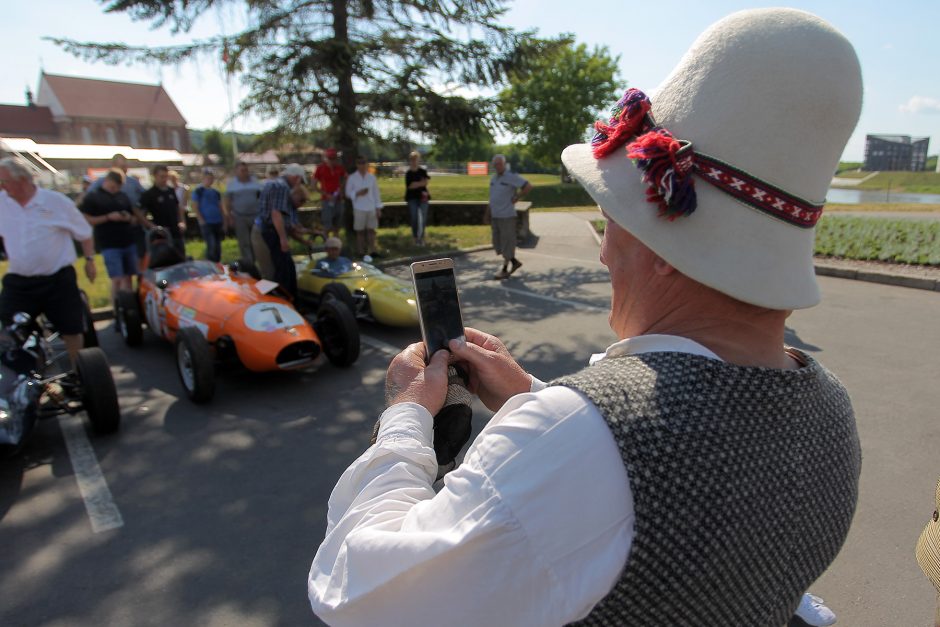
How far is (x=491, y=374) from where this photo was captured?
145 centimetres

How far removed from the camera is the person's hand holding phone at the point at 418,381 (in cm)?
128

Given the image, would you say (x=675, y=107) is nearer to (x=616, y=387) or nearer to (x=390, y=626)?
(x=616, y=387)

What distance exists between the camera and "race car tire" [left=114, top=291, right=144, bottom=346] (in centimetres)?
700

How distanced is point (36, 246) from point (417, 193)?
8.99 meters

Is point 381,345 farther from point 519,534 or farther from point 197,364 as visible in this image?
point 519,534

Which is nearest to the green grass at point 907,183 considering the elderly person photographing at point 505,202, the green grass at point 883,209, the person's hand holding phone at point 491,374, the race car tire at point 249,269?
the green grass at point 883,209

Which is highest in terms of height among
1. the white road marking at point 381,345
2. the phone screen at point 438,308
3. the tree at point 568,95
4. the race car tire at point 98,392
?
the tree at point 568,95

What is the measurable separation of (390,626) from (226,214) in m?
11.9

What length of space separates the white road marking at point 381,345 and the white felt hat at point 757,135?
591cm

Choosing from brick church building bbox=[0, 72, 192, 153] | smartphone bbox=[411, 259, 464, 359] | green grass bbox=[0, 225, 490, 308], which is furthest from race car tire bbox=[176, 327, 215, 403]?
brick church building bbox=[0, 72, 192, 153]

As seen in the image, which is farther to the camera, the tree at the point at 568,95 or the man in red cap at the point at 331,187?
the tree at the point at 568,95

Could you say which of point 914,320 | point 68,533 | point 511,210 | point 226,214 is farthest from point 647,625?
point 226,214

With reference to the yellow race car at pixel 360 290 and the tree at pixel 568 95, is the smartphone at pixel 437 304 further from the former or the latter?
the tree at pixel 568 95

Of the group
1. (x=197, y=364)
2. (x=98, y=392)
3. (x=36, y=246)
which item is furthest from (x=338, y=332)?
(x=36, y=246)
